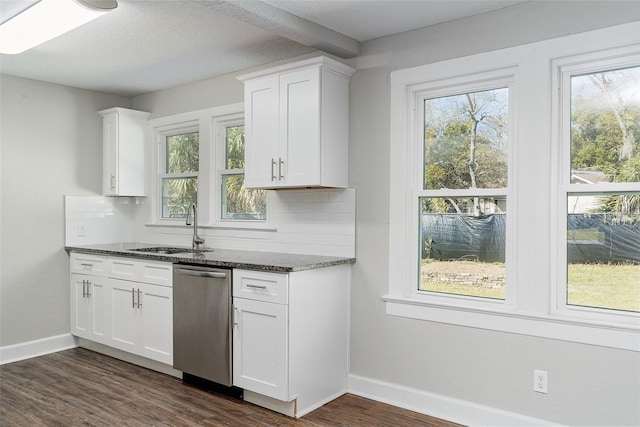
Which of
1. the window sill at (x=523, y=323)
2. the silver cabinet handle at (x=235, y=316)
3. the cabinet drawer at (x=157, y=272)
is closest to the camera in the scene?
the window sill at (x=523, y=323)

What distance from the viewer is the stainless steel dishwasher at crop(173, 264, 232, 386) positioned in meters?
3.25

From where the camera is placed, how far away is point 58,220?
4.58 metres

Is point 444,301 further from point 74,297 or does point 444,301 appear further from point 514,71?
point 74,297

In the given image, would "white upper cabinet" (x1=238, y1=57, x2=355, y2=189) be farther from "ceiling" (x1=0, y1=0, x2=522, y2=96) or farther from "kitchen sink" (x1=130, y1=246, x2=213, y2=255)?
"kitchen sink" (x1=130, y1=246, x2=213, y2=255)

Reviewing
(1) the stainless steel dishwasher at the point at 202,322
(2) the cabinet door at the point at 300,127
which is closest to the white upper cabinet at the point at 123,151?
(1) the stainless steel dishwasher at the point at 202,322

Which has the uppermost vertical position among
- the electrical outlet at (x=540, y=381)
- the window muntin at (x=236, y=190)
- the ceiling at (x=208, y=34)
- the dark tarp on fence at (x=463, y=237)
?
the ceiling at (x=208, y=34)

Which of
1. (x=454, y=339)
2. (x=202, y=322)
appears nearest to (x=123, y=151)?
(x=202, y=322)

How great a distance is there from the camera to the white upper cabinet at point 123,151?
15.6 ft

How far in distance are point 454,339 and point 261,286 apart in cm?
126

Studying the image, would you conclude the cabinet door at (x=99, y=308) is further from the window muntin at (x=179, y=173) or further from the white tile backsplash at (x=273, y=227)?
the window muntin at (x=179, y=173)

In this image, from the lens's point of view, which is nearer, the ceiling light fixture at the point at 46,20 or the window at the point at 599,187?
the window at the point at 599,187

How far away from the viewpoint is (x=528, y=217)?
108 inches

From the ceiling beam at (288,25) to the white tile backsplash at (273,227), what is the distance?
3.30 ft

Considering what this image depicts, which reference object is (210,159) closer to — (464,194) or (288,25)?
(288,25)
